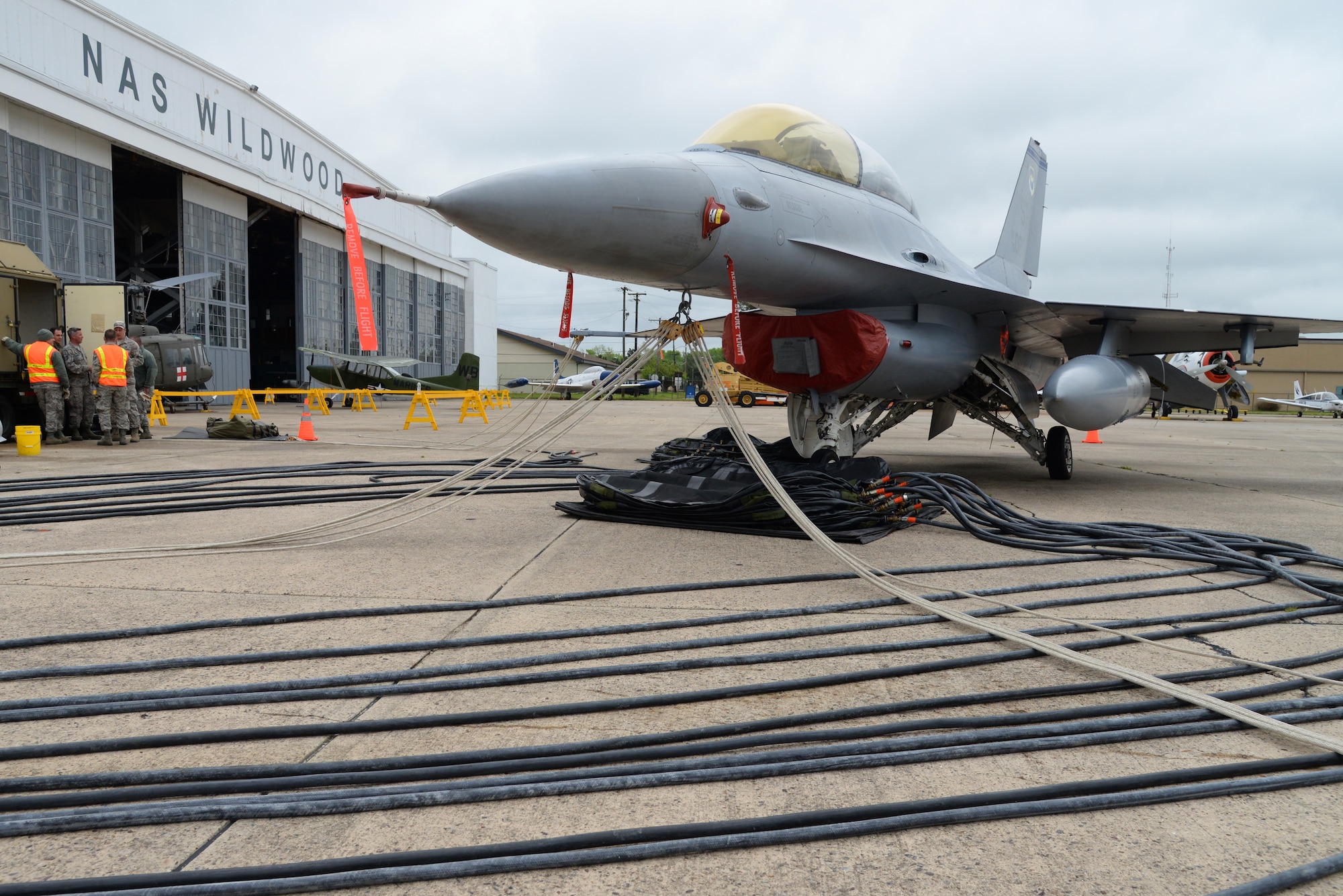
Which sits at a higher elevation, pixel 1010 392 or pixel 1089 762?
pixel 1010 392

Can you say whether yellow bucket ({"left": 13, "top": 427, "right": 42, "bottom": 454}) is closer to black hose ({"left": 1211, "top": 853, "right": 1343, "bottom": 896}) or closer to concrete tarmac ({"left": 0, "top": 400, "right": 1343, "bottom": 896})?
concrete tarmac ({"left": 0, "top": 400, "right": 1343, "bottom": 896})

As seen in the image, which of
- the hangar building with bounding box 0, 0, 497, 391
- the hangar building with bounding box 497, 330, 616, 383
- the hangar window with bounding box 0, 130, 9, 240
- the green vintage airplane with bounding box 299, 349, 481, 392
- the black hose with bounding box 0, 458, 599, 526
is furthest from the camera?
the hangar building with bounding box 497, 330, 616, 383

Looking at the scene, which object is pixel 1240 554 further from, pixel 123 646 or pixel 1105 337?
pixel 123 646

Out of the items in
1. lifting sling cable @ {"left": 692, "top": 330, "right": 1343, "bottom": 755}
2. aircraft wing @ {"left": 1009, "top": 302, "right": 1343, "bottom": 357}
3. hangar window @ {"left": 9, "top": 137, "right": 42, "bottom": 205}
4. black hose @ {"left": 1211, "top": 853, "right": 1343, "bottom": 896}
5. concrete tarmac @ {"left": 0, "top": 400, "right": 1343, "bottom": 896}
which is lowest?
concrete tarmac @ {"left": 0, "top": 400, "right": 1343, "bottom": 896}

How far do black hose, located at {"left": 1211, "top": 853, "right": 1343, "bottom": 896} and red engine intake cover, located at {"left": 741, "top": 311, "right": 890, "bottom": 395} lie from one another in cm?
484

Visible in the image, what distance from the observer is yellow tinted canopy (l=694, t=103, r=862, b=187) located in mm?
5621

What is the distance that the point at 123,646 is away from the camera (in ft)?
9.29

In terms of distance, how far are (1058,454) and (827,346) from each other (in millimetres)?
3803

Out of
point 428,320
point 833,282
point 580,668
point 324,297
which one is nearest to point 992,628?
point 580,668

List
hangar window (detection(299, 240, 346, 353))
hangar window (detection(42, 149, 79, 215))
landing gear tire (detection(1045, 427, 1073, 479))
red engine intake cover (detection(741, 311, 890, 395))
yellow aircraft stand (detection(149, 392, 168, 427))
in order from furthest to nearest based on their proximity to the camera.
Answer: hangar window (detection(299, 240, 346, 353)), hangar window (detection(42, 149, 79, 215)), yellow aircraft stand (detection(149, 392, 168, 427)), landing gear tire (detection(1045, 427, 1073, 479)), red engine intake cover (detection(741, 311, 890, 395))

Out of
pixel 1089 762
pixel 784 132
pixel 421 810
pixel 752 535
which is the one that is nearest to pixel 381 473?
pixel 752 535

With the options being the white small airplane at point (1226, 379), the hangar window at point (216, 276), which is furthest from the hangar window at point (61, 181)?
the white small airplane at point (1226, 379)

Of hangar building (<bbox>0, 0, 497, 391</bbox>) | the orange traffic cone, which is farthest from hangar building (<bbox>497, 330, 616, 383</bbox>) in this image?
the orange traffic cone

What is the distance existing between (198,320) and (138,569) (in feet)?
72.2
